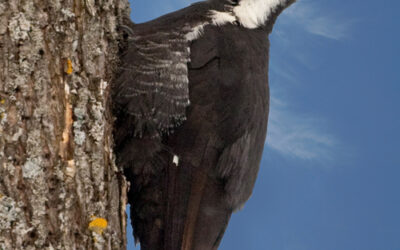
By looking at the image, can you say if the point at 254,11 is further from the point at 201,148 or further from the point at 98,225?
the point at 98,225

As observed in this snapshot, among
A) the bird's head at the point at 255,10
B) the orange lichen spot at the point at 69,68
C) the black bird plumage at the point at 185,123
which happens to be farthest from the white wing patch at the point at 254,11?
the orange lichen spot at the point at 69,68

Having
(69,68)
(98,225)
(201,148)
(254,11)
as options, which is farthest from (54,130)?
(254,11)

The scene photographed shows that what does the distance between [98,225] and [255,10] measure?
45.4 inches

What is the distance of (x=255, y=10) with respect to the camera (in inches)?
79.4

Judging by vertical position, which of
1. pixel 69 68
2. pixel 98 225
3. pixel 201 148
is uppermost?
pixel 69 68

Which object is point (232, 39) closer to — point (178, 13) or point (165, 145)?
point (178, 13)

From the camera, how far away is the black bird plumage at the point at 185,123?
159 cm

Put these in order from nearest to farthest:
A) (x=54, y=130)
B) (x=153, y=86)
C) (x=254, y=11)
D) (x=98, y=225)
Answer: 1. (x=54, y=130)
2. (x=98, y=225)
3. (x=153, y=86)
4. (x=254, y=11)

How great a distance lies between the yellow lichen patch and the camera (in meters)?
1.37

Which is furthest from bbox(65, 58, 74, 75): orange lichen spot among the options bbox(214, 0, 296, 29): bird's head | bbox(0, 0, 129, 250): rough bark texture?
bbox(214, 0, 296, 29): bird's head

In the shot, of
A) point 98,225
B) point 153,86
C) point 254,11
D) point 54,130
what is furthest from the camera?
point 254,11

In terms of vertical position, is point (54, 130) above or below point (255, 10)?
below

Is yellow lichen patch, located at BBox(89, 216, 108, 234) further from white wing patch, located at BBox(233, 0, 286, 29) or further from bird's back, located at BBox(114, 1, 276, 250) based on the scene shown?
white wing patch, located at BBox(233, 0, 286, 29)

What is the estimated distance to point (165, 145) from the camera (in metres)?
1.61
